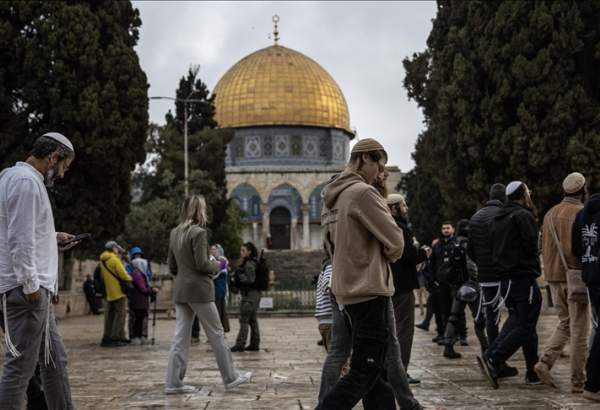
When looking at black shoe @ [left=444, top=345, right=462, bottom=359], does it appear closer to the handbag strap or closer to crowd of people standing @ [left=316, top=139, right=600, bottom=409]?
crowd of people standing @ [left=316, top=139, right=600, bottom=409]

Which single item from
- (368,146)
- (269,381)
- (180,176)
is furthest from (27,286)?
(180,176)

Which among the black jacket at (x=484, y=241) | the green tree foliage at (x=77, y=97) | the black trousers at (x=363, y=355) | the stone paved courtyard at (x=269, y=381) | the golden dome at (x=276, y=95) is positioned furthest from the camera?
the golden dome at (x=276, y=95)

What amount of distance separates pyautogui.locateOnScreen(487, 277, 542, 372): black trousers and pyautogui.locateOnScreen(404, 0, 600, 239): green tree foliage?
11.8 m

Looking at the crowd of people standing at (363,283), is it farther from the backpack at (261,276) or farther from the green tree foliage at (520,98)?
the green tree foliage at (520,98)

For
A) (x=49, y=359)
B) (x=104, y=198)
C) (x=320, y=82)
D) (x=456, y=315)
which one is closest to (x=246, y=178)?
(x=320, y=82)

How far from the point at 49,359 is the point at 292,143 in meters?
55.9

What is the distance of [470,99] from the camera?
21.1 m

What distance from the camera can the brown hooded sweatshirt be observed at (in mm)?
4797

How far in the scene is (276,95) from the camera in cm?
6078

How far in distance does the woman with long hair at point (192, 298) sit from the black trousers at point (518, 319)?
7.40 feet

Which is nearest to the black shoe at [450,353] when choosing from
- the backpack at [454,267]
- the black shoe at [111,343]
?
the backpack at [454,267]

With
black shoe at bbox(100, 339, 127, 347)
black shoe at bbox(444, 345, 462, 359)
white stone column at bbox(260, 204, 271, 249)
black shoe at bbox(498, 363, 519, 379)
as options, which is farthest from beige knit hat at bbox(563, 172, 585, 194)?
white stone column at bbox(260, 204, 271, 249)

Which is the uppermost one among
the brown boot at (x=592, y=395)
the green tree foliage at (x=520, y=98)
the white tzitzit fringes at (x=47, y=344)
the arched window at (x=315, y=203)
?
the arched window at (x=315, y=203)

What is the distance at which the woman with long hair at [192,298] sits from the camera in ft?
25.3
